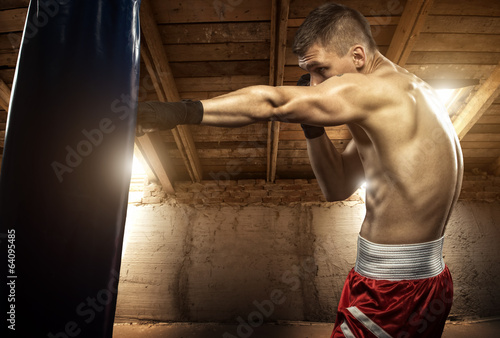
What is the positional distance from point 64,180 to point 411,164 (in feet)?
3.75

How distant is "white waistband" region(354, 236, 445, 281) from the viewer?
102 cm

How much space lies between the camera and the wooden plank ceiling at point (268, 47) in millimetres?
2461

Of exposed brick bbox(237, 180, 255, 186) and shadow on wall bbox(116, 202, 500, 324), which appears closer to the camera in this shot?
shadow on wall bbox(116, 202, 500, 324)

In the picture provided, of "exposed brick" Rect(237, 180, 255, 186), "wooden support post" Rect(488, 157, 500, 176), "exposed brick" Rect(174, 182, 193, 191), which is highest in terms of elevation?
"wooden support post" Rect(488, 157, 500, 176)

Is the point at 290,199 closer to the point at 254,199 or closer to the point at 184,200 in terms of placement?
the point at 254,199

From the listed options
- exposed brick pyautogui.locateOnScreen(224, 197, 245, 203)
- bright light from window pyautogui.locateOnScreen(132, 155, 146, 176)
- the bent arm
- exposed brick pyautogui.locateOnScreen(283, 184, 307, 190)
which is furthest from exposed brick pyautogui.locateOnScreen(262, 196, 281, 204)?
the bent arm

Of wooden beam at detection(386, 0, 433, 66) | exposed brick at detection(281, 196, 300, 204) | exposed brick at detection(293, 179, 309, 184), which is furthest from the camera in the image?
exposed brick at detection(293, 179, 309, 184)

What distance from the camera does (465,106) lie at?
335 centimetres

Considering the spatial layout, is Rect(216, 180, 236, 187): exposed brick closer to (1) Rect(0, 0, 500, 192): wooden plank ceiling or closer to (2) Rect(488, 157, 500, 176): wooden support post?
(1) Rect(0, 0, 500, 192): wooden plank ceiling

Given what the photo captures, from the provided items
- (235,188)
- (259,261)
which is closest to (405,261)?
(259,261)

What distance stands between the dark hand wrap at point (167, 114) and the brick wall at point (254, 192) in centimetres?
361

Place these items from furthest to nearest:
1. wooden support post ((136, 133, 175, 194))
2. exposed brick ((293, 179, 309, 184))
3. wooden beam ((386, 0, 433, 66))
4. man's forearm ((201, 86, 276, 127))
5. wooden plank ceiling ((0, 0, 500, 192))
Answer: exposed brick ((293, 179, 309, 184))
wooden support post ((136, 133, 175, 194))
wooden plank ceiling ((0, 0, 500, 192))
wooden beam ((386, 0, 433, 66))
man's forearm ((201, 86, 276, 127))

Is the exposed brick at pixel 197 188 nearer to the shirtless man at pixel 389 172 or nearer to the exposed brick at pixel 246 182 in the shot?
the exposed brick at pixel 246 182

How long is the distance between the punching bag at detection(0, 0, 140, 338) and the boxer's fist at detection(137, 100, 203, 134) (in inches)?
1.3
